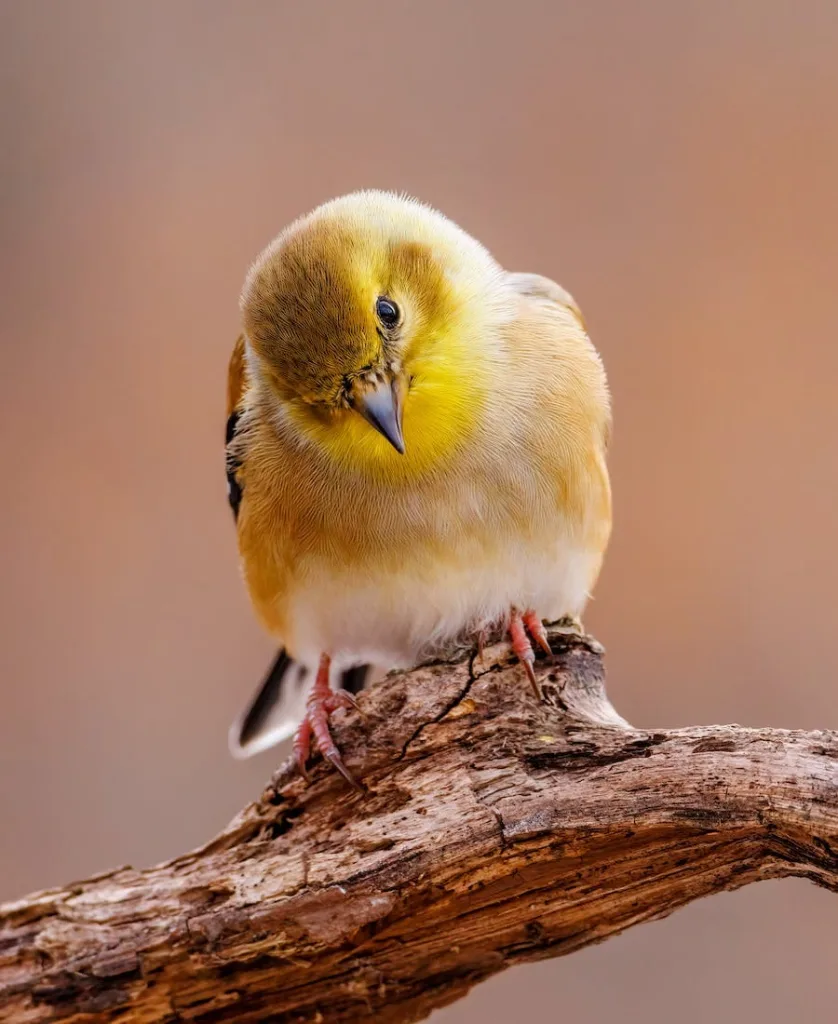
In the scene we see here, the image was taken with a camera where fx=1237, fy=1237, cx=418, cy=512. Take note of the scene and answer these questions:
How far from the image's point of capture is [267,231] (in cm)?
452

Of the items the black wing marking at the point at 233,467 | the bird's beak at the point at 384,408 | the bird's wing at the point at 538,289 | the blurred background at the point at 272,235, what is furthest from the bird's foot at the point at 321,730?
the blurred background at the point at 272,235

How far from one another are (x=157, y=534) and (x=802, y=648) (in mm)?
2266

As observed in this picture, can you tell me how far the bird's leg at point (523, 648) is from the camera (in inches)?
92.5

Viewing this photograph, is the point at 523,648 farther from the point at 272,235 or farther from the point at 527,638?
the point at 272,235

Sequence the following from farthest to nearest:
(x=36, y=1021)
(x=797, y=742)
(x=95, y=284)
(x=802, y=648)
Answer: (x=95, y=284) < (x=802, y=648) < (x=36, y=1021) < (x=797, y=742)

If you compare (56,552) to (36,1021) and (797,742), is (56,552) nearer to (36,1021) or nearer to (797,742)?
(36,1021)

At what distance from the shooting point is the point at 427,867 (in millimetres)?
2162

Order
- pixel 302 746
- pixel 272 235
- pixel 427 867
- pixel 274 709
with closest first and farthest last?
1. pixel 427 867
2. pixel 302 746
3. pixel 274 709
4. pixel 272 235

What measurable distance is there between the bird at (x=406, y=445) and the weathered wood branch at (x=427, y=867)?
0.39ft

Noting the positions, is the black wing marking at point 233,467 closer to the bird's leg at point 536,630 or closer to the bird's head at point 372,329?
the bird's head at point 372,329

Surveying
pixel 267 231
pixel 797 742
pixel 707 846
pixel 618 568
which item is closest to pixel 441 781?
pixel 707 846

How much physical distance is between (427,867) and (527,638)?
509 millimetres

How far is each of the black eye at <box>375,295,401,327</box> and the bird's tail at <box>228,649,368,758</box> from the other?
115 centimetres

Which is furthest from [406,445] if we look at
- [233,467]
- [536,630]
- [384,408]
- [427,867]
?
[427,867]
